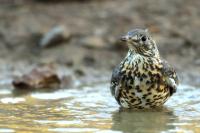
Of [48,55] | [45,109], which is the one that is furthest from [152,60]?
[48,55]

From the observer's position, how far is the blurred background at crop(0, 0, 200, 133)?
784cm

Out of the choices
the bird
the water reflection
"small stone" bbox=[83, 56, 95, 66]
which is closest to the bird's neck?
the bird

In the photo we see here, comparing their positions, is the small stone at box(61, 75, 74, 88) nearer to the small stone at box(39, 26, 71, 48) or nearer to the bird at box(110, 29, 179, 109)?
the small stone at box(39, 26, 71, 48)

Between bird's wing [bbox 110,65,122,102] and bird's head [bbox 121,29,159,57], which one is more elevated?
bird's head [bbox 121,29,159,57]

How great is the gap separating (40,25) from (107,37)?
121cm

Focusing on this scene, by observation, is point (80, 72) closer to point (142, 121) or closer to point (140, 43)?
point (140, 43)

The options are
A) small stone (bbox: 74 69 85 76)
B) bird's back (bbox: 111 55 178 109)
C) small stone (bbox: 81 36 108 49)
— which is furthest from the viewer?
small stone (bbox: 81 36 108 49)

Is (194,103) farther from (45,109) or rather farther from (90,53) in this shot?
Answer: (90,53)

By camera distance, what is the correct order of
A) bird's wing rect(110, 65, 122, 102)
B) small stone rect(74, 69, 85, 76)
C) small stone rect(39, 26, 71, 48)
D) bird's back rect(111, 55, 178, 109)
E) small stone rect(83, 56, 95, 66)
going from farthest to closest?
1. small stone rect(39, 26, 71, 48)
2. small stone rect(83, 56, 95, 66)
3. small stone rect(74, 69, 85, 76)
4. bird's wing rect(110, 65, 122, 102)
5. bird's back rect(111, 55, 178, 109)

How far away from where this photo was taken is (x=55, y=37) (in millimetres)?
11250

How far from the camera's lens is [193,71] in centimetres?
1059

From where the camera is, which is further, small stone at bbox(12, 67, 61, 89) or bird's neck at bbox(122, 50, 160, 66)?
small stone at bbox(12, 67, 61, 89)

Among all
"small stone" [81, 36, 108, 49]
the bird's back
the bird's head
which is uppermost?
"small stone" [81, 36, 108, 49]

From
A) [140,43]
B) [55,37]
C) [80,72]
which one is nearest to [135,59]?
[140,43]
